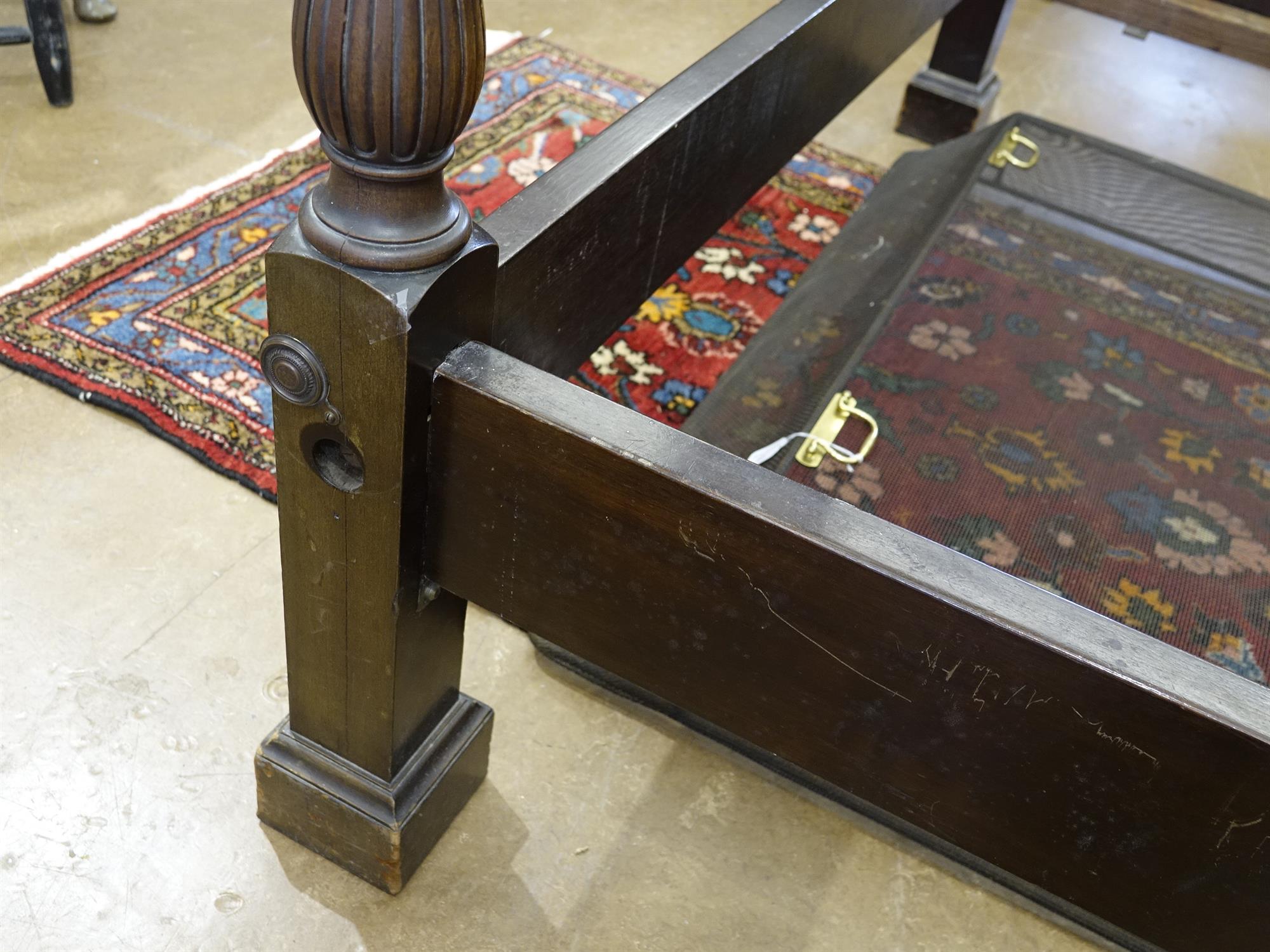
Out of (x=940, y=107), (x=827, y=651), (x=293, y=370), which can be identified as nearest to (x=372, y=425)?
(x=293, y=370)

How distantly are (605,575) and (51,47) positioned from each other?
2182mm

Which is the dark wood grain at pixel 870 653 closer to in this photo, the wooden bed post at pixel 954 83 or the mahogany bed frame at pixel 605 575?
the mahogany bed frame at pixel 605 575

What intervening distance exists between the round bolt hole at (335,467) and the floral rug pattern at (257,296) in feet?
2.35

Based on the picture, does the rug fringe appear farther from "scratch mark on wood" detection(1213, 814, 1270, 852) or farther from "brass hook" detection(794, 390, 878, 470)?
"scratch mark on wood" detection(1213, 814, 1270, 852)

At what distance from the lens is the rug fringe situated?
87.0 inches

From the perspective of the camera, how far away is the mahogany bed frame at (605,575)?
0.90m

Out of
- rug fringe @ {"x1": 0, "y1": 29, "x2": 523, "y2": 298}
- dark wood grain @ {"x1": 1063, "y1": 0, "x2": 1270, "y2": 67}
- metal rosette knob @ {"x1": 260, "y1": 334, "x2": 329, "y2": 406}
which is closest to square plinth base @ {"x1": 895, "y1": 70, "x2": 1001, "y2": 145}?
dark wood grain @ {"x1": 1063, "y1": 0, "x2": 1270, "y2": 67}

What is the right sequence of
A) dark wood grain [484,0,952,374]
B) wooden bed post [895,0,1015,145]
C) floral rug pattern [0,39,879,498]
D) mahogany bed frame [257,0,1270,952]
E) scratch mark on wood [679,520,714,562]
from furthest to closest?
wooden bed post [895,0,1015,145] < floral rug pattern [0,39,879,498] < dark wood grain [484,0,952,374] < scratch mark on wood [679,520,714,562] < mahogany bed frame [257,0,1270,952]

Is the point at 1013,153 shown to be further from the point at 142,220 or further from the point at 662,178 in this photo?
the point at 142,220

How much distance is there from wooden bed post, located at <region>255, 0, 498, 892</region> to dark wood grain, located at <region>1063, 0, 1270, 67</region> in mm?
2583

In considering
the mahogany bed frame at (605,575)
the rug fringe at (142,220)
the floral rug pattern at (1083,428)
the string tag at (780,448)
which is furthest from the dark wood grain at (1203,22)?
the mahogany bed frame at (605,575)

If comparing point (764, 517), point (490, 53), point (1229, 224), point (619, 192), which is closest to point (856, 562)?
point (764, 517)

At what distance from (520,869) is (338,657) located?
423mm

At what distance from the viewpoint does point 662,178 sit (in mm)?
1405
